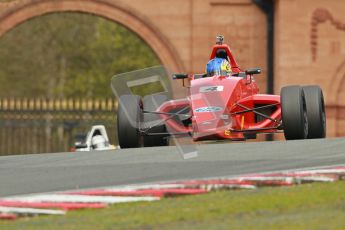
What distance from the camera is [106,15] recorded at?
Result: 3147 cm

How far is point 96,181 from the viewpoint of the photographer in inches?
454

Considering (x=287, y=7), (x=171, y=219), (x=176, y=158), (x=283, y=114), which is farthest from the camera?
(x=287, y=7)

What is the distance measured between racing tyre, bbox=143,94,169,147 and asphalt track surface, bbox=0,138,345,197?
1472 mm

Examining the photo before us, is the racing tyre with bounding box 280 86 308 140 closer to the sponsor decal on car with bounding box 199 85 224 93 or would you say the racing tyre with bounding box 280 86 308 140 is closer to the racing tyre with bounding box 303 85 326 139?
the racing tyre with bounding box 303 85 326 139

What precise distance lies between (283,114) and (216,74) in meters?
1.41

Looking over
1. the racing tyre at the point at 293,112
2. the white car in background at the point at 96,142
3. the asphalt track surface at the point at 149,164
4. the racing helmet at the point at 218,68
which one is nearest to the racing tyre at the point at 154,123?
the racing helmet at the point at 218,68

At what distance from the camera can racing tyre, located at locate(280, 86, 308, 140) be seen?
1608cm

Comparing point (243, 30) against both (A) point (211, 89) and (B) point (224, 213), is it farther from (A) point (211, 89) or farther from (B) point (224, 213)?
(B) point (224, 213)

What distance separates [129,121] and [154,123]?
0.44 metres

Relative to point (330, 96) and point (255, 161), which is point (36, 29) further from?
point (255, 161)

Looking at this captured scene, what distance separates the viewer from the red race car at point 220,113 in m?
16.1

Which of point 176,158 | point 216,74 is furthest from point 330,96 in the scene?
point 176,158

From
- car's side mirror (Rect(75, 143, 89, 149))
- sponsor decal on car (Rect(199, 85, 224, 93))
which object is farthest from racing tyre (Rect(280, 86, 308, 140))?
car's side mirror (Rect(75, 143, 89, 149))

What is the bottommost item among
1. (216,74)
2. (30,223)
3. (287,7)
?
(30,223)
